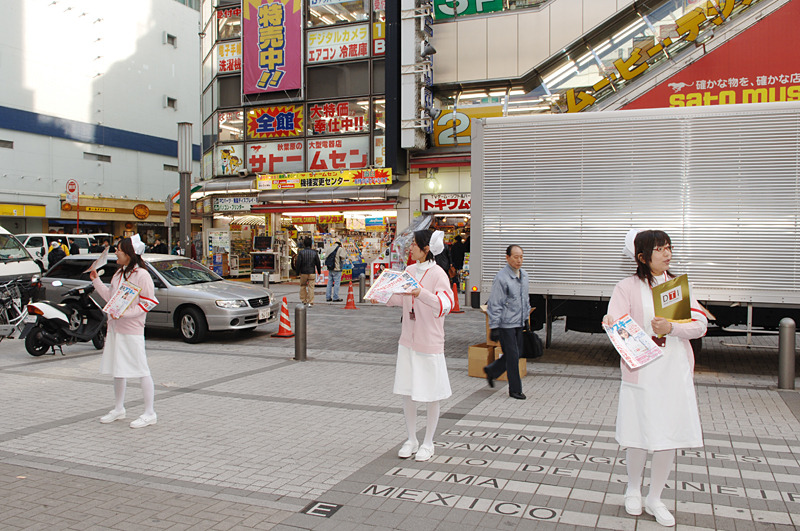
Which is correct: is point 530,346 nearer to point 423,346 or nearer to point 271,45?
point 423,346

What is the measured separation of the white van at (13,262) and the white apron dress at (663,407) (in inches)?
531

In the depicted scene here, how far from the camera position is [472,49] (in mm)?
21016

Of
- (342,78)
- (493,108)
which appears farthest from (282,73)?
(493,108)

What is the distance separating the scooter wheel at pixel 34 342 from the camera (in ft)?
32.4

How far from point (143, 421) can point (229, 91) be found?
22.1 m

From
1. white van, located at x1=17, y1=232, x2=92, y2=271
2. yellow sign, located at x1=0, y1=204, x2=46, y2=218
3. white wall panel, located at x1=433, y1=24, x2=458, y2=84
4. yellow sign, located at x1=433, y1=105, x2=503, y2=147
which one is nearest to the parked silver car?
yellow sign, located at x1=433, y1=105, x2=503, y2=147

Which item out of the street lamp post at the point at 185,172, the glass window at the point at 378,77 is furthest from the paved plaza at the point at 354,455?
the glass window at the point at 378,77

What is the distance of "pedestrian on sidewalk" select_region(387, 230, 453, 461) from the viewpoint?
4.89 metres

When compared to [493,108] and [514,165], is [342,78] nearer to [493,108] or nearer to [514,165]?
[493,108]

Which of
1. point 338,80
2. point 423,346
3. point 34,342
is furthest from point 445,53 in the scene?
point 423,346

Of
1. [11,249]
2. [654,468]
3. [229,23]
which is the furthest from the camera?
[229,23]

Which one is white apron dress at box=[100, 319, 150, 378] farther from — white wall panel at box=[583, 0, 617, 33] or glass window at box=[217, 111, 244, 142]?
glass window at box=[217, 111, 244, 142]

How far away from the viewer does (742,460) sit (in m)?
5.12

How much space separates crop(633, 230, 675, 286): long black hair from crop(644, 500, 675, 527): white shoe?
135 centimetres
